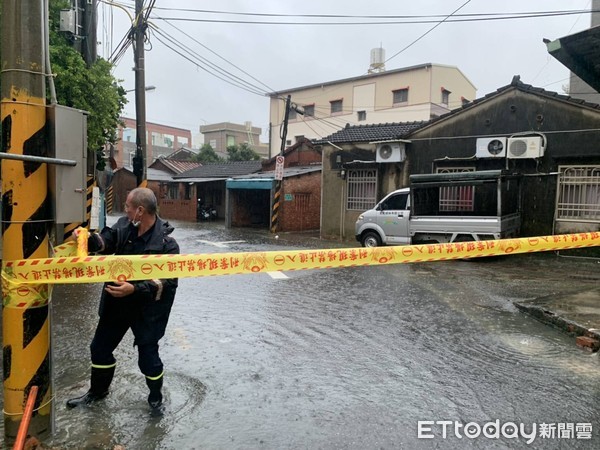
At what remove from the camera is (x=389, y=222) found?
12.6 m

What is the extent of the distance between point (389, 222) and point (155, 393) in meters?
9.89

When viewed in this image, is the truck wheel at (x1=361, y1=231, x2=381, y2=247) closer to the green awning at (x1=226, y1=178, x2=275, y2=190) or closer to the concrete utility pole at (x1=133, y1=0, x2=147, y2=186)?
the concrete utility pole at (x1=133, y1=0, x2=147, y2=186)

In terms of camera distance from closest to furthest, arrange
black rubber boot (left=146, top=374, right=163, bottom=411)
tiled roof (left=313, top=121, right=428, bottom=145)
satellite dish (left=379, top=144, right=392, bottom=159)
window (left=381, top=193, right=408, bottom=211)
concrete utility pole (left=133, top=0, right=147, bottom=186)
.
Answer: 1. black rubber boot (left=146, top=374, right=163, bottom=411)
2. window (left=381, top=193, right=408, bottom=211)
3. concrete utility pole (left=133, top=0, right=147, bottom=186)
4. satellite dish (left=379, top=144, right=392, bottom=159)
5. tiled roof (left=313, top=121, right=428, bottom=145)

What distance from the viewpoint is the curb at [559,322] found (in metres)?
5.12

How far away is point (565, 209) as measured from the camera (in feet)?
40.4

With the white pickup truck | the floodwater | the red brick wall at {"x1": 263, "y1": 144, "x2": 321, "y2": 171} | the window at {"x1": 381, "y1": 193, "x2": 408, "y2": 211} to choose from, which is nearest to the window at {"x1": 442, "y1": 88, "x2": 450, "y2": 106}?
the red brick wall at {"x1": 263, "y1": 144, "x2": 321, "y2": 171}

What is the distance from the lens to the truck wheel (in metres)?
13.0

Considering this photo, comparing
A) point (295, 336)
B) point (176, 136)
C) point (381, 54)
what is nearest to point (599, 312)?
point (295, 336)

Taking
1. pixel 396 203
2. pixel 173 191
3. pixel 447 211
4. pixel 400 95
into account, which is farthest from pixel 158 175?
pixel 447 211

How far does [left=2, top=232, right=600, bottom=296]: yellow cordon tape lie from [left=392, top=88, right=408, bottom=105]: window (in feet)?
104

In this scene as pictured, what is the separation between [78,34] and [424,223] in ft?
28.8

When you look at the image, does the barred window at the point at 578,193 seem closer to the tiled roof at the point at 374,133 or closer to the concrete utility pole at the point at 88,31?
the tiled roof at the point at 374,133

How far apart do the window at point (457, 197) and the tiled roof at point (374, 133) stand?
7.23ft

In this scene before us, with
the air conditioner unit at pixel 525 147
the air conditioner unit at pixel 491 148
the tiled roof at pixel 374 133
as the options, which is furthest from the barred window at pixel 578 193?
the tiled roof at pixel 374 133
